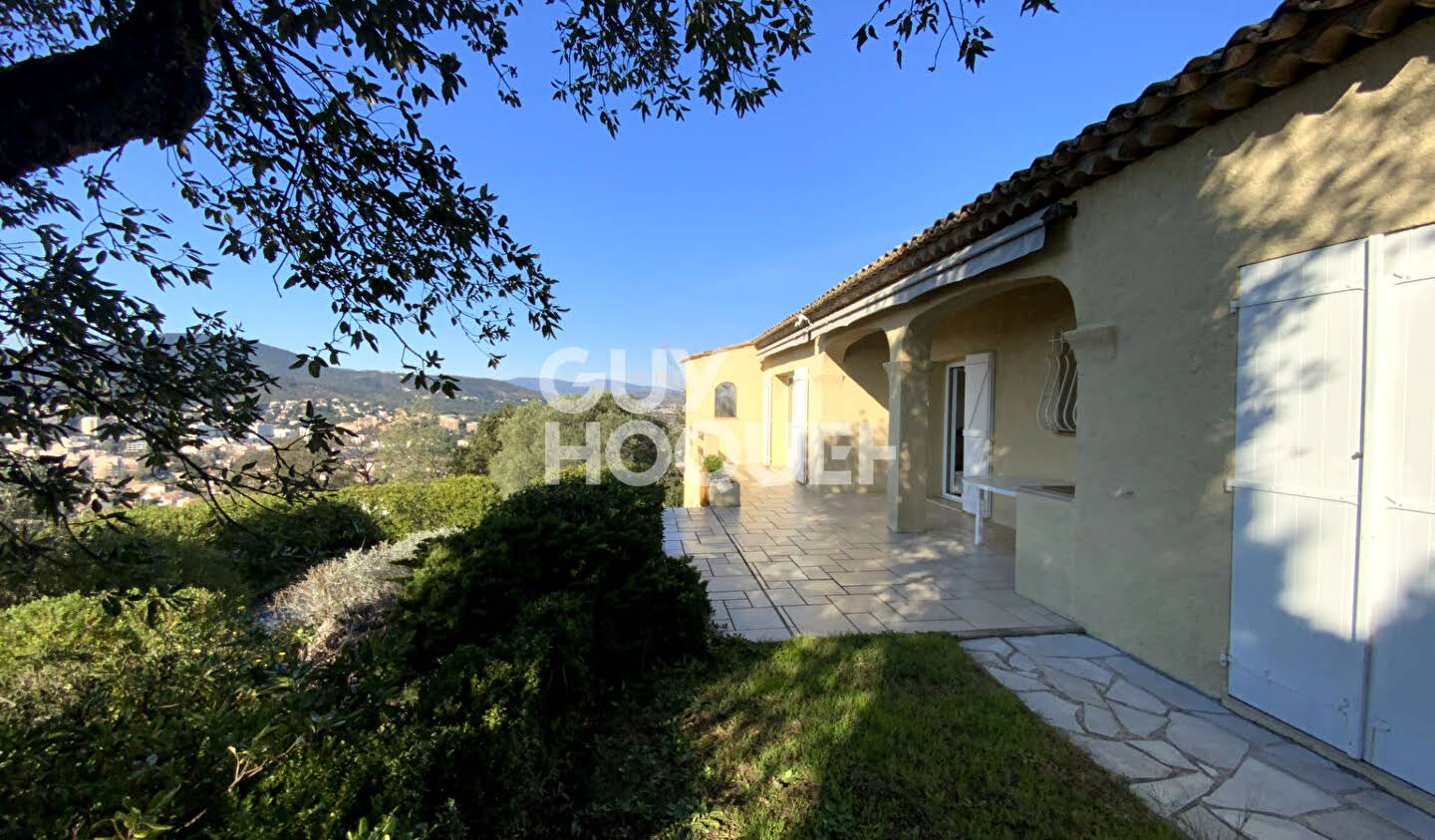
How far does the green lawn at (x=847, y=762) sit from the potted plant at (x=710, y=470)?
296 inches

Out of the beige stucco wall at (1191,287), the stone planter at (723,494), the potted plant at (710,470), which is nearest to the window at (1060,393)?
the beige stucco wall at (1191,287)

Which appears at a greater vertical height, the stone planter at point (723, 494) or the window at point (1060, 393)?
the window at point (1060, 393)

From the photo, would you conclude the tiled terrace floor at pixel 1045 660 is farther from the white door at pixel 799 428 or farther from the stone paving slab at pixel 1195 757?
the white door at pixel 799 428

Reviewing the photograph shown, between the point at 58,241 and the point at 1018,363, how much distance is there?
9.69m

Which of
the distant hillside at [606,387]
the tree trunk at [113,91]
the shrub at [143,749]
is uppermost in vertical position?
the tree trunk at [113,91]

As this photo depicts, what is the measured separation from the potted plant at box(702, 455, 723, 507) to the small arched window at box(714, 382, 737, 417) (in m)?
6.28

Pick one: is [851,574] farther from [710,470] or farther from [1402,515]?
[710,470]

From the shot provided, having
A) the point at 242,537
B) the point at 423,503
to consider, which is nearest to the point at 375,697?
the point at 242,537

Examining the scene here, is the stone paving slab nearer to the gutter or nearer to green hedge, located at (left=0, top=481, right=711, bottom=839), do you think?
green hedge, located at (left=0, top=481, right=711, bottom=839)

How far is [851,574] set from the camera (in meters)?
6.72

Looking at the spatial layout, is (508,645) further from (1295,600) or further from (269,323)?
(1295,600)

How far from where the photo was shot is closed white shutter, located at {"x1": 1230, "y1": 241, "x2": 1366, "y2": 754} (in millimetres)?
3111

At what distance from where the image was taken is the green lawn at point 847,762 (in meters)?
2.74

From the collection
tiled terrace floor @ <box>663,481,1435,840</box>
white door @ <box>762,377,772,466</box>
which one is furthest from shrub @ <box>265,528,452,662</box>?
white door @ <box>762,377,772,466</box>
